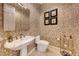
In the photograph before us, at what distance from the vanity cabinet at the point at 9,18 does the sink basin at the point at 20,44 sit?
23 cm

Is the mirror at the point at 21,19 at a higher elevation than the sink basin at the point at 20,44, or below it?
higher

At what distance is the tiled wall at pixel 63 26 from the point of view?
2189mm

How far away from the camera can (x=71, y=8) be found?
2.19m

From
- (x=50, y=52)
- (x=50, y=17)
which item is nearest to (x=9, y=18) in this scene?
(x=50, y=17)

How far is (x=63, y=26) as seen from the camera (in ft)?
7.26

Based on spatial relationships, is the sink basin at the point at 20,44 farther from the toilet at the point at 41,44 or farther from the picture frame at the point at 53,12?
the picture frame at the point at 53,12

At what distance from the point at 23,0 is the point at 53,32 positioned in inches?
28.6

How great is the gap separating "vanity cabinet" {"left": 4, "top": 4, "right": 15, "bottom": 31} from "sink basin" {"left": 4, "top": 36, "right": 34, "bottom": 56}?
8.9 inches

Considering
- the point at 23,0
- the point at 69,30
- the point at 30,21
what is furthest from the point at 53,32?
the point at 23,0

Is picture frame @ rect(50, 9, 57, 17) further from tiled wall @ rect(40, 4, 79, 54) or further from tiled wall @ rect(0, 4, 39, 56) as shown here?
tiled wall @ rect(0, 4, 39, 56)

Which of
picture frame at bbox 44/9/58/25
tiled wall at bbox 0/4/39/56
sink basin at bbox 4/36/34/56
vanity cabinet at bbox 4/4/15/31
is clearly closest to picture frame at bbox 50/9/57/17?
picture frame at bbox 44/9/58/25

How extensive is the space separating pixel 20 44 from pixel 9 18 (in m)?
0.46

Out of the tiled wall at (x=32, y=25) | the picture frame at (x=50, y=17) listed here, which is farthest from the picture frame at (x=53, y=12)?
the tiled wall at (x=32, y=25)

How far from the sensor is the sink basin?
2.14m
